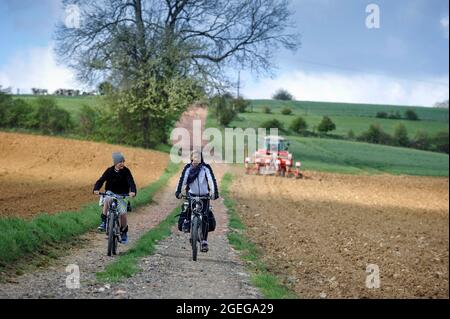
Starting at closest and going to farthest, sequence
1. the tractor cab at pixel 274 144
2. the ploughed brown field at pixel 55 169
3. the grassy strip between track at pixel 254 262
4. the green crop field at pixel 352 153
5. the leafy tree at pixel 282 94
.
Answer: the grassy strip between track at pixel 254 262 < the ploughed brown field at pixel 55 169 < the leafy tree at pixel 282 94 < the tractor cab at pixel 274 144 < the green crop field at pixel 352 153

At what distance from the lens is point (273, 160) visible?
34.7 meters

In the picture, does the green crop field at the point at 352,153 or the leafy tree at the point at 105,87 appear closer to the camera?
the leafy tree at the point at 105,87

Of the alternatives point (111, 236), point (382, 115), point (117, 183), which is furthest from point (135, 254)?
point (382, 115)

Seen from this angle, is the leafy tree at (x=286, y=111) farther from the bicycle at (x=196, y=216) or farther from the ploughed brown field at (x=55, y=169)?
the bicycle at (x=196, y=216)

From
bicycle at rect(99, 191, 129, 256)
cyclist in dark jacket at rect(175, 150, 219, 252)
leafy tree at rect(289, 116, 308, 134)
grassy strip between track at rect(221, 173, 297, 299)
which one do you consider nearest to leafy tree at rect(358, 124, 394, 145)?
leafy tree at rect(289, 116, 308, 134)

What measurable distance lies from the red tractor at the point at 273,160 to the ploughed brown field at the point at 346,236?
6.65 feet

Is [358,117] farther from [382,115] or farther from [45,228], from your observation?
[45,228]

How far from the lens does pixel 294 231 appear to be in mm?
16656

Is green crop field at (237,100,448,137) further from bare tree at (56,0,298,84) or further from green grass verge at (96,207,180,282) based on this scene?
bare tree at (56,0,298,84)

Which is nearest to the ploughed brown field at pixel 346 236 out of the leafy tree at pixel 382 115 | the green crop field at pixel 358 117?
the green crop field at pixel 358 117

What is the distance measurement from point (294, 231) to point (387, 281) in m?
5.13

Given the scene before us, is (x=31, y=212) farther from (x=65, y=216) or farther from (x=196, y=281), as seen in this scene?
(x=196, y=281)

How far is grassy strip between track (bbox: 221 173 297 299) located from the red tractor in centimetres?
1424

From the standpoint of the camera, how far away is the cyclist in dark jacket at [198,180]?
876 cm
